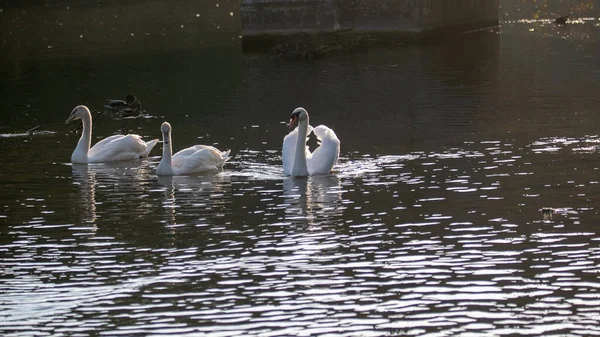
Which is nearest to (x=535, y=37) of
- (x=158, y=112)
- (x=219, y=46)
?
(x=219, y=46)

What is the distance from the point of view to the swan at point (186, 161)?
1908 cm

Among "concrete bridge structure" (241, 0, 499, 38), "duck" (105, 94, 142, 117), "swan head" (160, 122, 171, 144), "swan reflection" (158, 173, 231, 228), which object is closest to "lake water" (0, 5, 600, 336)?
"swan reflection" (158, 173, 231, 228)

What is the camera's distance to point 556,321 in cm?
1018

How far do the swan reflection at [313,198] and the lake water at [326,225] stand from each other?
57 millimetres

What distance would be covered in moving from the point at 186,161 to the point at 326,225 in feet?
17.4

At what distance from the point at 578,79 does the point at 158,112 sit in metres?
11.7

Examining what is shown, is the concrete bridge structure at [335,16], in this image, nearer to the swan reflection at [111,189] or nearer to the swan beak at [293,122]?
the swan reflection at [111,189]

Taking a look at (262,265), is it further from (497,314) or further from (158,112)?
(158,112)

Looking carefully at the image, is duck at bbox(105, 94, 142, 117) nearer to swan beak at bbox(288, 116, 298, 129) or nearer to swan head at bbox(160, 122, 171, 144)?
swan head at bbox(160, 122, 171, 144)

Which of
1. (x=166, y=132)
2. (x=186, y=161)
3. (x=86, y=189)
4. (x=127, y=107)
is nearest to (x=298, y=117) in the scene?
(x=186, y=161)

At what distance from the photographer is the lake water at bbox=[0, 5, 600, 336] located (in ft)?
35.1

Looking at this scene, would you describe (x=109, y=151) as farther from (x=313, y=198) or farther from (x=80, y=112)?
(x=313, y=198)

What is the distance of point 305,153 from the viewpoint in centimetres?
1861

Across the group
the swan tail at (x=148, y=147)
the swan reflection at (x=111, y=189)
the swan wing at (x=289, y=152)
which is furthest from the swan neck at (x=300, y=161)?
the swan tail at (x=148, y=147)
